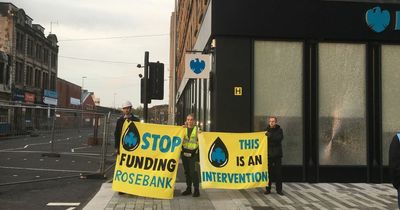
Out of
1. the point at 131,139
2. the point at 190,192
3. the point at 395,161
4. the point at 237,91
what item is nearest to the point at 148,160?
the point at 131,139

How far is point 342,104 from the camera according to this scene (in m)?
12.4

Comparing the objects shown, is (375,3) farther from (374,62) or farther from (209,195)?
(209,195)

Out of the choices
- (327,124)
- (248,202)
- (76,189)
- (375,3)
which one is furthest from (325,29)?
(76,189)

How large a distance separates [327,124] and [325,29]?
2.45 metres

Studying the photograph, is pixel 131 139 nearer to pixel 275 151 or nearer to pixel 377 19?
pixel 275 151

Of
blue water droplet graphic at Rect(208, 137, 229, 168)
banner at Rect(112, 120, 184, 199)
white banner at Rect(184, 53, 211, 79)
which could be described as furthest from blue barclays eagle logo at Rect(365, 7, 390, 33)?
banner at Rect(112, 120, 184, 199)

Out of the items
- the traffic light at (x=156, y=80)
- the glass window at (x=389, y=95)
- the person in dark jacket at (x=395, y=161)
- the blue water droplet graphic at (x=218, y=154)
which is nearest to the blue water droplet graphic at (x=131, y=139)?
the traffic light at (x=156, y=80)

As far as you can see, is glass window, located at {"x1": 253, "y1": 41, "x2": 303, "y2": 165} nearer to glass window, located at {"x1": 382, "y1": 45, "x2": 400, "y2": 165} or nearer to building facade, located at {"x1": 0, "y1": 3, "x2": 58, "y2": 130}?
glass window, located at {"x1": 382, "y1": 45, "x2": 400, "y2": 165}

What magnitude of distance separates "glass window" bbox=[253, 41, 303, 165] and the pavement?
1324 millimetres

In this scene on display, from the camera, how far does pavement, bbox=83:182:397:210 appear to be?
891 cm

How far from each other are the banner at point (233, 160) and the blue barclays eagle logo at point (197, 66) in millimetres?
2511

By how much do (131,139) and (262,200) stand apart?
9.64ft

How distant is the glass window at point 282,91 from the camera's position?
40.0 ft

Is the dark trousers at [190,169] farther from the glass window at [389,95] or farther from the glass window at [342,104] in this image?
the glass window at [389,95]
